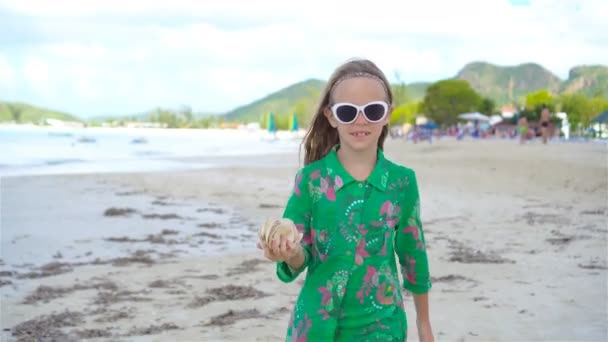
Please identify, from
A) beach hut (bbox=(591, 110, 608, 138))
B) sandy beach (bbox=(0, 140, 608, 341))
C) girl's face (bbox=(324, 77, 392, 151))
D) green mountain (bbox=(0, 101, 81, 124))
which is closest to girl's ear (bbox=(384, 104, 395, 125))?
girl's face (bbox=(324, 77, 392, 151))

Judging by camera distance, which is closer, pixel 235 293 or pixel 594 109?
pixel 235 293

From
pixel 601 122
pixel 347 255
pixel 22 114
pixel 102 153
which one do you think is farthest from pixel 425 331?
pixel 22 114

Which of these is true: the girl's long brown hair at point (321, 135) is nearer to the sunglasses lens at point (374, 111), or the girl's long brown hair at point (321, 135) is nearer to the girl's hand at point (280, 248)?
the sunglasses lens at point (374, 111)

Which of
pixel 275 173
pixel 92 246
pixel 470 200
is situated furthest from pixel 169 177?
pixel 92 246

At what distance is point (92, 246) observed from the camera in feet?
29.3

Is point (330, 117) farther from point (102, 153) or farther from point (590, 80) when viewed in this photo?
point (590, 80)

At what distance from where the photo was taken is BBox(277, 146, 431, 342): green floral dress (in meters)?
2.21

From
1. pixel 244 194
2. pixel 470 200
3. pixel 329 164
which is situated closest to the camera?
pixel 329 164

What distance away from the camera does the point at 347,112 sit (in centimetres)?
232

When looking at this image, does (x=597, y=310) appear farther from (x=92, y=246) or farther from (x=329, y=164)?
(x=92, y=246)

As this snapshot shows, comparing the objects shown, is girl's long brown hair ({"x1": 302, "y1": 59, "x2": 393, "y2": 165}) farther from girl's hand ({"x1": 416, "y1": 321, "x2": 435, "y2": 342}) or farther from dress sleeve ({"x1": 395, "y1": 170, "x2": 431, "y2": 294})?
girl's hand ({"x1": 416, "y1": 321, "x2": 435, "y2": 342})

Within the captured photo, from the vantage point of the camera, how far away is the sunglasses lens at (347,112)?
2.32 m

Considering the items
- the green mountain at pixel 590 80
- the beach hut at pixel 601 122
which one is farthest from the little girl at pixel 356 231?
the green mountain at pixel 590 80

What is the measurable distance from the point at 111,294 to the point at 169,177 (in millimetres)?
14208
